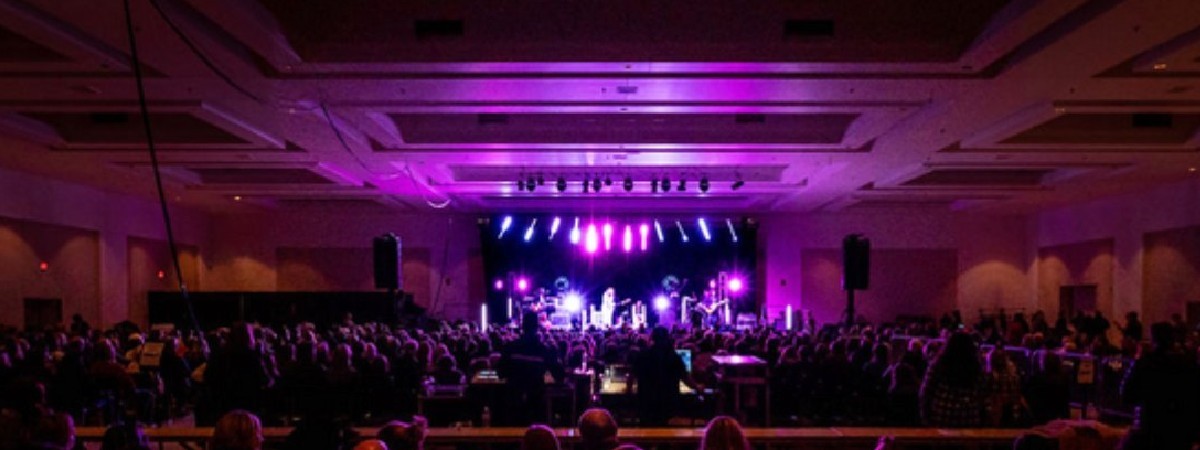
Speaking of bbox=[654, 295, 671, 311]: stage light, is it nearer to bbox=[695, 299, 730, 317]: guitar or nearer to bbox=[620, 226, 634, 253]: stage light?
bbox=[695, 299, 730, 317]: guitar

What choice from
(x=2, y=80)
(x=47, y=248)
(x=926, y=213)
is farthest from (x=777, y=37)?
(x=926, y=213)

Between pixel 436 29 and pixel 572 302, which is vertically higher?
pixel 436 29

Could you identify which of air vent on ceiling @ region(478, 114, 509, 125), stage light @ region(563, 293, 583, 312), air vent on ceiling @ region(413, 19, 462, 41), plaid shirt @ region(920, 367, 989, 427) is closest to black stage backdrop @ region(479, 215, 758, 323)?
stage light @ region(563, 293, 583, 312)

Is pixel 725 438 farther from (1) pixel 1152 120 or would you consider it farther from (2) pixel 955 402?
(1) pixel 1152 120

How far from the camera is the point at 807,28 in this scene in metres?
6.91

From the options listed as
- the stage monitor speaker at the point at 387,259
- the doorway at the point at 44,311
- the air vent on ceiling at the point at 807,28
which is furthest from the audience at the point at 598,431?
the doorway at the point at 44,311

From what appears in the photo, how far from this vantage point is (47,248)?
1636 centimetres

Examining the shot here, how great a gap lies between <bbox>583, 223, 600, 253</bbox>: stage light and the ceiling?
7.86 meters

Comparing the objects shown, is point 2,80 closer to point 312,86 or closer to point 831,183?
point 312,86

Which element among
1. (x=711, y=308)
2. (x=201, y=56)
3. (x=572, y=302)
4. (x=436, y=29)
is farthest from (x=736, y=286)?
(x=201, y=56)

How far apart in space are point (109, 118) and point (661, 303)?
48.3ft

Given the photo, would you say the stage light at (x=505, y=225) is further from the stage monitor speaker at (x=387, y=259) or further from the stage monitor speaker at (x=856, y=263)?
the stage monitor speaker at (x=856, y=263)

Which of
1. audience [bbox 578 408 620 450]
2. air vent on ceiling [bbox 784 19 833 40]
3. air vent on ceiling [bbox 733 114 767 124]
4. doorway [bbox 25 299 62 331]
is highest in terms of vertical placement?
air vent on ceiling [bbox 784 19 833 40]

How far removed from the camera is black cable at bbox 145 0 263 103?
5.81 meters
